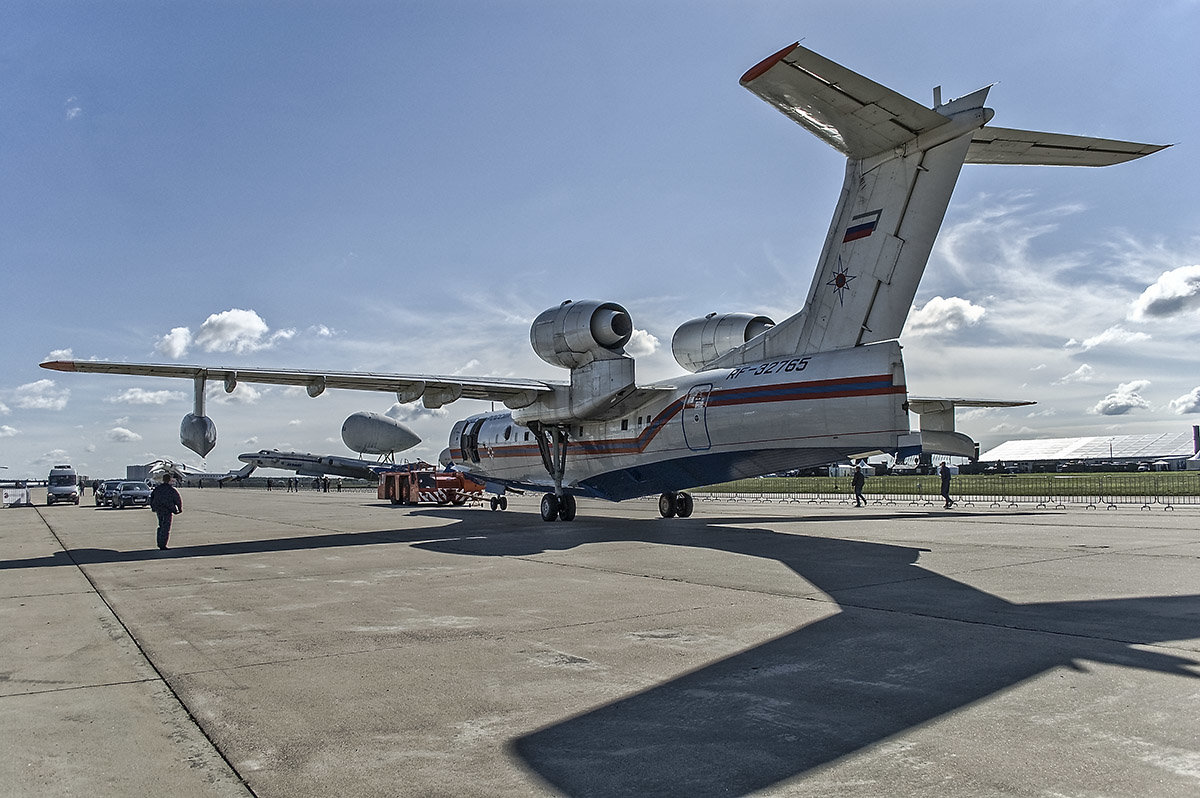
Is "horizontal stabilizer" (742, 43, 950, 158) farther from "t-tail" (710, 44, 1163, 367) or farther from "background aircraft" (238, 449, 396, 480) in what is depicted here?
"background aircraft" (238, 449, 396, 480)

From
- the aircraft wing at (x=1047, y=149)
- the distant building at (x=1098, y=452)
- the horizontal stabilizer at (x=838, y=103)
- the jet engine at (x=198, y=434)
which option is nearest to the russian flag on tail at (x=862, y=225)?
the horizontal stabilizer at (x=838, y=103)

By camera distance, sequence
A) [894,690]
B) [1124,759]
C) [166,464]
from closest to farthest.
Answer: [1124,759]
[894,690]
[166,464]

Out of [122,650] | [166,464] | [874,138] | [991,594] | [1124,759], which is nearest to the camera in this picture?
[1124,759]

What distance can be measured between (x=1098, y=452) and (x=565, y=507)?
8556 cm

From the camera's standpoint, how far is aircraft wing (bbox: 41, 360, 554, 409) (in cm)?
1616

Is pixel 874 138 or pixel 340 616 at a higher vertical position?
pixel 874 138

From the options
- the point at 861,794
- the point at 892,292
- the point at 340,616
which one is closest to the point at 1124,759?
the point at 861,794

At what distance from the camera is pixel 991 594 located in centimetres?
816

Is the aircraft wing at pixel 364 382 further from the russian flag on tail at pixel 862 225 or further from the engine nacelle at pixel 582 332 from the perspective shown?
the russian flag on tail at pixel 862 225

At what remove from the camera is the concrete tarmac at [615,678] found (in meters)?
3.65

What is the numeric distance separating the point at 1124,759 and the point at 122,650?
6.55m

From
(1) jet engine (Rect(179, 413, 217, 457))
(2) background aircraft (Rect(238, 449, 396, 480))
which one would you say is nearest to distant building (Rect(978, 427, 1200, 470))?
(2) background aircraft (Rect(238, 449, 396, 480))

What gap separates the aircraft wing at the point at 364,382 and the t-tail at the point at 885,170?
7.87 meters

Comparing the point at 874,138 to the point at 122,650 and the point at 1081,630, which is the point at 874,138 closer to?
the point at 1081,630
